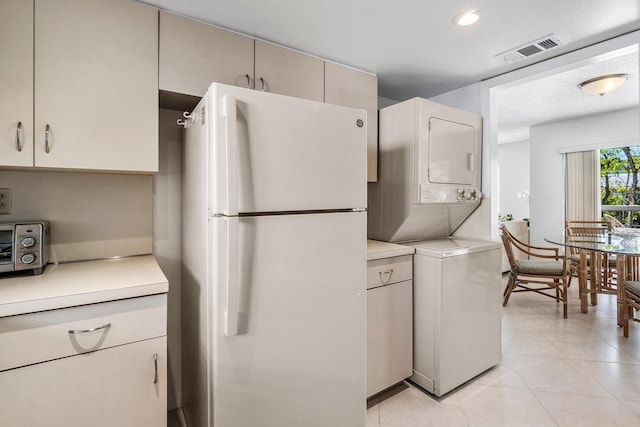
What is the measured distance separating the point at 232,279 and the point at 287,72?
141cm

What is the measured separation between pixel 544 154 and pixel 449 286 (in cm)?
485

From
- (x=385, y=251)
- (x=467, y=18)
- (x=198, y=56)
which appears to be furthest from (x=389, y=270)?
(x=198, y=56)

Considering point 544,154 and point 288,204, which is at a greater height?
point 544,154

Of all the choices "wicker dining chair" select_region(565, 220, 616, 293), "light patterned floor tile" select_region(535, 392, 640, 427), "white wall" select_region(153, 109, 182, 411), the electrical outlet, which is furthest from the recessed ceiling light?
"wicker dining chair" select_region(565, 220, 616, 293)

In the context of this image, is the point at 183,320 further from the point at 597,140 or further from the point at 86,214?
the point at 597,140

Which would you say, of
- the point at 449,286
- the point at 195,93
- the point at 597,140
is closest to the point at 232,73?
the point at 195,93

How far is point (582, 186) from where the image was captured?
513cm

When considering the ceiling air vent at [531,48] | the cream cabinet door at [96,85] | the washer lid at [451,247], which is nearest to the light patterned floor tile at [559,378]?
the washer lid at [451,247]

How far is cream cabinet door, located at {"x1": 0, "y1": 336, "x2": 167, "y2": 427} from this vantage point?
1.07 metres

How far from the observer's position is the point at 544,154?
5.50 meters

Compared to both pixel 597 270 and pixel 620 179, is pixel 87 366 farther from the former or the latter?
pixel 620 179

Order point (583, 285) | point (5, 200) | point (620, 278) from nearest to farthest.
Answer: point (5, 200), point (620, 278), point (583, 285)

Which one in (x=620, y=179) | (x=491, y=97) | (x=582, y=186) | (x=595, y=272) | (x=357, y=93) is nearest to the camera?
(x=357, y=93)

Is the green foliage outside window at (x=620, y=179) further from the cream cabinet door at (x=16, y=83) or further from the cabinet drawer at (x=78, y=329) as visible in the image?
the cream cabinet door at (x=16, y=83)
